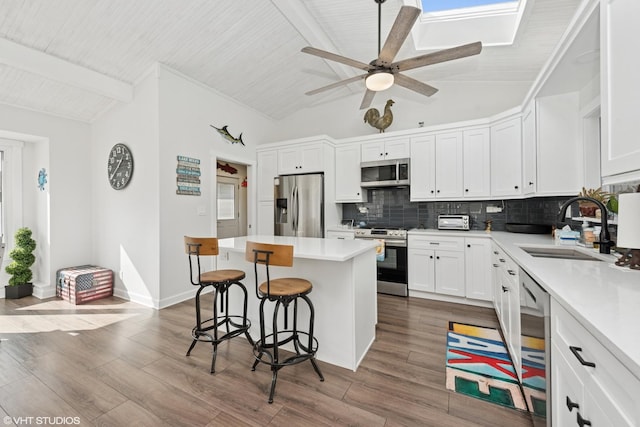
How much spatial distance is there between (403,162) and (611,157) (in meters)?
2.76

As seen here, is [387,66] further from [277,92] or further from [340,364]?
[277,92]

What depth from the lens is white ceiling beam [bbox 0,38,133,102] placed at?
273cm

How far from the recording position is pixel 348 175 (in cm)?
446

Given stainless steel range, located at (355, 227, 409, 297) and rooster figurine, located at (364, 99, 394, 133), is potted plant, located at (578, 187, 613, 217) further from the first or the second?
rooster figurine, located at (364, 99, 394, 133)

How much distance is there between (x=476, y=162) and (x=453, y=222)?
85cm

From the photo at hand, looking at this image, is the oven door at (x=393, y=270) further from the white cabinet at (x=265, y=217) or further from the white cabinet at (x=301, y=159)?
the white cabinet at (x=265, y=217)

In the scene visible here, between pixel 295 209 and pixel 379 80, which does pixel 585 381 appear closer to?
pixel 379 80

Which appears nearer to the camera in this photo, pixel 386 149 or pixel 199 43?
pixel 199 43

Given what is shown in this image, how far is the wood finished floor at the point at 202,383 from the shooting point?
5.22ft

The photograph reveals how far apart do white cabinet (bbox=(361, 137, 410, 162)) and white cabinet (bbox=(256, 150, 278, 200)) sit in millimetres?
1633

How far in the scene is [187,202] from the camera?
147 inches

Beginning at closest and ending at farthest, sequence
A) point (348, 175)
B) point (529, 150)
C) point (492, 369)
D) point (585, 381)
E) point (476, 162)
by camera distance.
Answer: point (585, 381)
point (492, 369)
point (529, 150)
point (476, 162)
point (348, 175)

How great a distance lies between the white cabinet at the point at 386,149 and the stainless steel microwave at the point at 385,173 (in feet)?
0.33

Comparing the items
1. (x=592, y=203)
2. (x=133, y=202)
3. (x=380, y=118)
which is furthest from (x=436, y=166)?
(x=133, y=202)
